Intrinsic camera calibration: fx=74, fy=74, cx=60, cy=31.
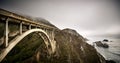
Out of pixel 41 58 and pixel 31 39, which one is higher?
pixel 31 39

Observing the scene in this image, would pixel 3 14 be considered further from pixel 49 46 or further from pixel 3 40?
pixel 49 46

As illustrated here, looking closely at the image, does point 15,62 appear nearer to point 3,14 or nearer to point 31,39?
point 31,39

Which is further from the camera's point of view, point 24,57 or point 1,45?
point 24,57

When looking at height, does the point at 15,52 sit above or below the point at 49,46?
below

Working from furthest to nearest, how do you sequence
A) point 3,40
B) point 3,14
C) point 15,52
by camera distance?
1. point 15,52
2. point 3,40
3. point 3,14

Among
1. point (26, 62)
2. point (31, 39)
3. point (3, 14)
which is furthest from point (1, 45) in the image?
point (31, 39)

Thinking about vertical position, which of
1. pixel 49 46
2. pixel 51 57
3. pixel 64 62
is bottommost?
pixel 64 62

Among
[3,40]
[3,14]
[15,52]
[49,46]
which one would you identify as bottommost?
[15,52]

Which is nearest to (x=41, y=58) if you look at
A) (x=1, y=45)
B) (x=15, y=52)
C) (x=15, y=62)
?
(x=15, y=62)

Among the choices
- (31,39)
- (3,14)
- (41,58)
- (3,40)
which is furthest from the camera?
(31,39)

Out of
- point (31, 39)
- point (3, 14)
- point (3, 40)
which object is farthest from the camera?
point (31, 39)
